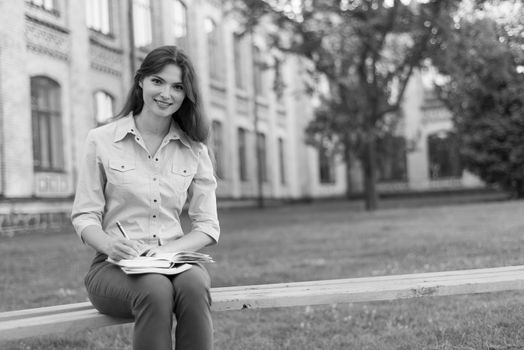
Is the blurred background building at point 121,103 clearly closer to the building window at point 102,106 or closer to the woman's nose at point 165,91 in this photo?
the building window at point 102,106

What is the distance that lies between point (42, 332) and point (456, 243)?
260 inches

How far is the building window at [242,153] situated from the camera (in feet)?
90.5

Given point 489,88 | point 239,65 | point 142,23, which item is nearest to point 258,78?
point 239,65

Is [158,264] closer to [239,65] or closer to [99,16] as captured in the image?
[99,16]

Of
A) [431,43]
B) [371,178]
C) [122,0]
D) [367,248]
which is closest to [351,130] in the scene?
[371,178]

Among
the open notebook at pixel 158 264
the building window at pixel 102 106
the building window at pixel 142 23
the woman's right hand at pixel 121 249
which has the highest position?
the building window at pixel 142 23

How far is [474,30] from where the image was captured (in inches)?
663

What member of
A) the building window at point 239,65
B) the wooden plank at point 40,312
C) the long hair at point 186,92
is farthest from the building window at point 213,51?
the wooden plank at point 40,312

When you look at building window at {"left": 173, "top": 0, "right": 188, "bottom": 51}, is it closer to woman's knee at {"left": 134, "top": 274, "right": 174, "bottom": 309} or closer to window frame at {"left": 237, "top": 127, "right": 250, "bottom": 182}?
window frame at {"left": 237, "top": 127, "right": 250, "bottom": 182}

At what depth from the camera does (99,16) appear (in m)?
18.3

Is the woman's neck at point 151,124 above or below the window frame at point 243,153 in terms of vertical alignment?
below

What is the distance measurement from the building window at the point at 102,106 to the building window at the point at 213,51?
26.0ft

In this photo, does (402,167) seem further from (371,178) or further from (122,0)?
(122,0)

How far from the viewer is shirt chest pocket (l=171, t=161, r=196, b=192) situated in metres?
3.42
